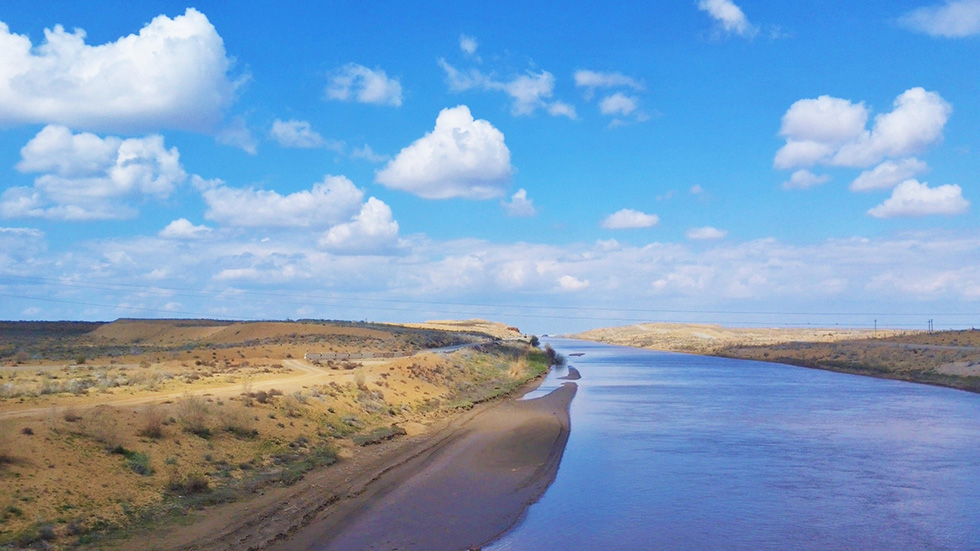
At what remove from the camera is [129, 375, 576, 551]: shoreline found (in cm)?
1267

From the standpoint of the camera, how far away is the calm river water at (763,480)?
14000 millimetres

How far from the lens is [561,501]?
16.8 meters

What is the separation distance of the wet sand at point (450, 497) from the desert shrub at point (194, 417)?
15.5 feet

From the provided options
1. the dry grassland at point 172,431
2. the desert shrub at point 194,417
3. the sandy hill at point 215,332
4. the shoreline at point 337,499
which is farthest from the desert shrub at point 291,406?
the sandy hill at point 215,332

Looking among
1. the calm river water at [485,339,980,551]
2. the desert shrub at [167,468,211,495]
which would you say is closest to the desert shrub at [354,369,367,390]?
the calm river water at [485,339,980,551]

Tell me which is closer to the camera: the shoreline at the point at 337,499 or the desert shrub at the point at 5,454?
the shoreline at the point at 337,499

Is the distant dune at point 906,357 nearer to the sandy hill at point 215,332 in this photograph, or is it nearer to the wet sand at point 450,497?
the wet sand at point 450,497

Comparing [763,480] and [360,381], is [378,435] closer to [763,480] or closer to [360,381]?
[360,381]

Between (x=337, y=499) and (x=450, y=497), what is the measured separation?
2.61 m

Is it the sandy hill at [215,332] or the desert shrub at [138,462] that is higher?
the sandy hill at [215,332]

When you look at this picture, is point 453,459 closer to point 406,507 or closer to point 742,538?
point 406,507

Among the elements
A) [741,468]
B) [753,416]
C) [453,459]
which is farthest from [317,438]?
[753,416]

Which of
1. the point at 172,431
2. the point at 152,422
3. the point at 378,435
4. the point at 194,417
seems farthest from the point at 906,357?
the point at 152,422

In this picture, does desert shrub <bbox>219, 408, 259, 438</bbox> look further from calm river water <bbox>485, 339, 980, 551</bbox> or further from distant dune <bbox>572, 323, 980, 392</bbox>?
distant dune <bbox>572, 323, 980, 392</bbox>
